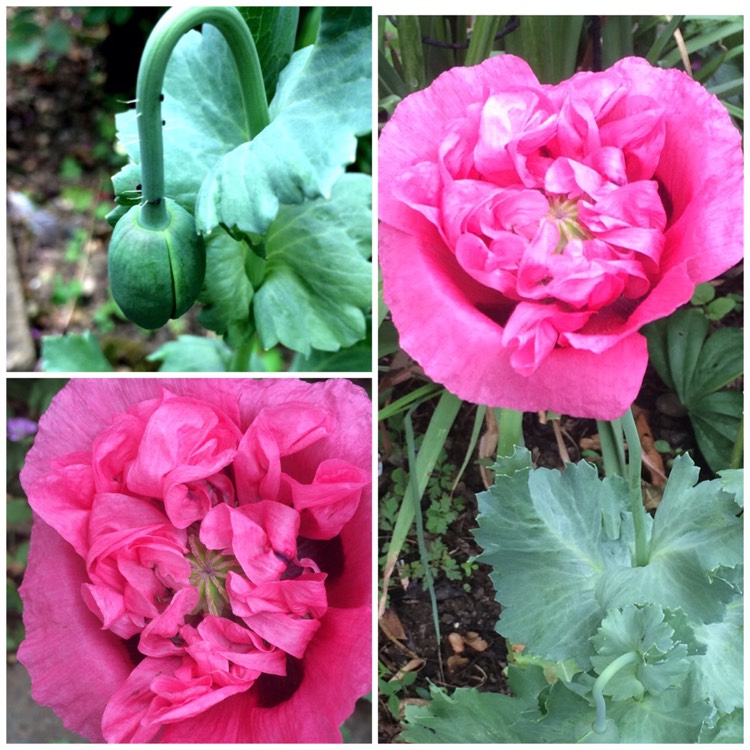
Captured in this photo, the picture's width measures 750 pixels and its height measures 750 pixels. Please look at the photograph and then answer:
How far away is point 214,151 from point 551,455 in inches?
17.5

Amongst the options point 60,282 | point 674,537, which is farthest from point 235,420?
point 60,282

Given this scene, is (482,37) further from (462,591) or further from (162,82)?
(462,591)

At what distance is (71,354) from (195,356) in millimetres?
134

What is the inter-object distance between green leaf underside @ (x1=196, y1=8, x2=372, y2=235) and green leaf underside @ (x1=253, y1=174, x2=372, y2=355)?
0.55 feet

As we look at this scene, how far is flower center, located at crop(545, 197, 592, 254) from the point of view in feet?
1.96

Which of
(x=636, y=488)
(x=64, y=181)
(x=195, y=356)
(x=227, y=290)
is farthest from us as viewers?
(x=64, y=181)

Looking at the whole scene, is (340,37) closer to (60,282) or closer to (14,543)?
(14,543)

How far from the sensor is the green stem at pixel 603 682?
0.62 metres

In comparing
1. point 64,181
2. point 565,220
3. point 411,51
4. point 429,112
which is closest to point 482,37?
point 411,51

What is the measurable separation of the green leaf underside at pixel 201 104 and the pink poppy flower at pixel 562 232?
0.63 ft

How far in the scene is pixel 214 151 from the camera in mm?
744

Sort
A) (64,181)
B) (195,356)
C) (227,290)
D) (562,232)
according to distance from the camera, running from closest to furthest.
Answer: (562,232) → (227,290) → (195,356) → (64,181)

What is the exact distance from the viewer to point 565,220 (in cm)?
60

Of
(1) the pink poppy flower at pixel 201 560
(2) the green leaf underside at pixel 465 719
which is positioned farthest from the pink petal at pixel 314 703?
(2) the green leaf underside at pixel 465 719
